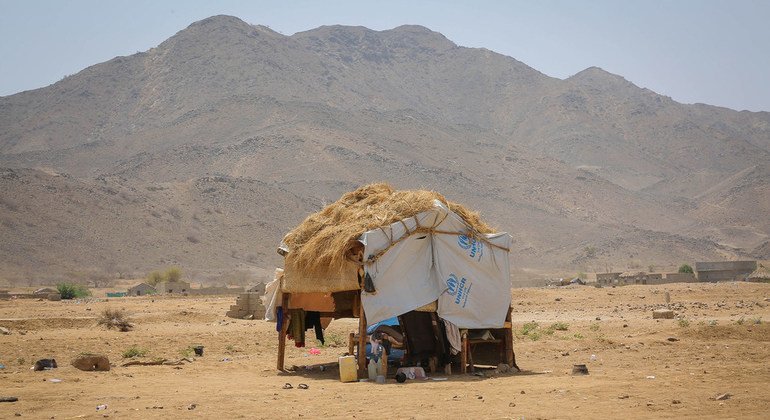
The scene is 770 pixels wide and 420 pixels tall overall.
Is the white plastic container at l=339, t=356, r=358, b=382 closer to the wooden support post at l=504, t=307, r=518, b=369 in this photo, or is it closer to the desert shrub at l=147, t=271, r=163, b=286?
the wooden support post at l=504, t=307, r=518, b=369

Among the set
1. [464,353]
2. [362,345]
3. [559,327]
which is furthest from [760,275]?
[362,345]

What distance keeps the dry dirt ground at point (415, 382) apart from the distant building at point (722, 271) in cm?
2019

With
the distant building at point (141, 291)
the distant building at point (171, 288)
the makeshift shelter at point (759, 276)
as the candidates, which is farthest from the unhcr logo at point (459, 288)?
the distant building at point (141, 291)

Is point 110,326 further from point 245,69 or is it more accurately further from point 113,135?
point 245,69

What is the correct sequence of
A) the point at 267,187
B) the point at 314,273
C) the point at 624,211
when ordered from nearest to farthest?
the point at 314,273, the point at 267,187, the point at 624,211


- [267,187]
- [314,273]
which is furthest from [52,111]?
[314,273]

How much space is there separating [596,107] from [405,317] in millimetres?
155480

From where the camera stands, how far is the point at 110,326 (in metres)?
23.2

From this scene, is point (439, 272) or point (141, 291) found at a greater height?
point (141, 291)

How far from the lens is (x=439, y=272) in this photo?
13773mm

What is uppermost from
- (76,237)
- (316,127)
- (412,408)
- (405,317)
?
(316,127)

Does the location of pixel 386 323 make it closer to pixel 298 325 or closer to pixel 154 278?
pixel 298 325

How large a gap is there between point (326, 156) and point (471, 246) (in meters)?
86.5

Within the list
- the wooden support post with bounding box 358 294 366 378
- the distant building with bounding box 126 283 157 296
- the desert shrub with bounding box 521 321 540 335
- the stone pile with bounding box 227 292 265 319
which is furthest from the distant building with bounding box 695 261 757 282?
the wooden support post with bounding box 358 294 366 378
